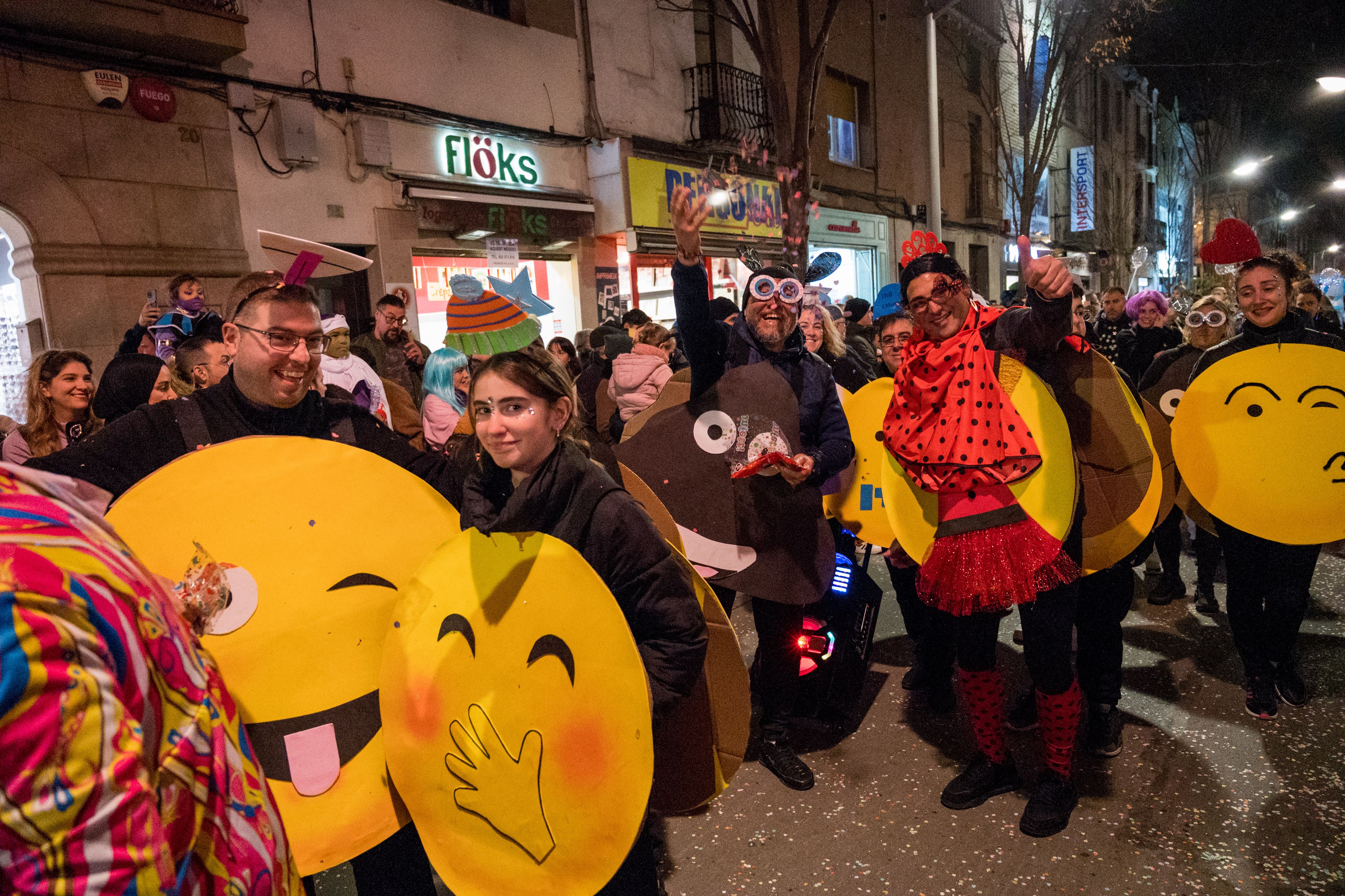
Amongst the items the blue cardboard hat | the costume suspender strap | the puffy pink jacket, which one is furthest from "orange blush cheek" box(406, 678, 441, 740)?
the puffy pink jacket

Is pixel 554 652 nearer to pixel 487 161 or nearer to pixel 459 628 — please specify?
pixel 459 628

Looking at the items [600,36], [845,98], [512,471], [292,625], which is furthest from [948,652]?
[845,98]

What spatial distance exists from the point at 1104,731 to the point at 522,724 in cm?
267

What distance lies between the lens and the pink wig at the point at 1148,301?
22.2 ft

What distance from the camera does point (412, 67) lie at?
9.27 metres

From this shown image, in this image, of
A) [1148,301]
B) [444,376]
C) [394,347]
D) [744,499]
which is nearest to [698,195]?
[394,347]

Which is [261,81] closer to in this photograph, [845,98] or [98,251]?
[98,251]

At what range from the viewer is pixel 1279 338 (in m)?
3.19

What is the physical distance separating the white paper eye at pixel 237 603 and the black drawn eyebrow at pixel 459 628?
39cm

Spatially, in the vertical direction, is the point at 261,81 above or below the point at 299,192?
above

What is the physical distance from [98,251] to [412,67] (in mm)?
4173

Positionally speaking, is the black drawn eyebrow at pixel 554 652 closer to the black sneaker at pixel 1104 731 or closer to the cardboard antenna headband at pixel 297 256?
the cardboard antenna headband at pixel 297 256

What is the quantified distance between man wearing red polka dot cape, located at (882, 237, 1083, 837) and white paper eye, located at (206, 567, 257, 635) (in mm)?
1958

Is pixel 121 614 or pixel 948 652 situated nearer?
pixel 121 614
